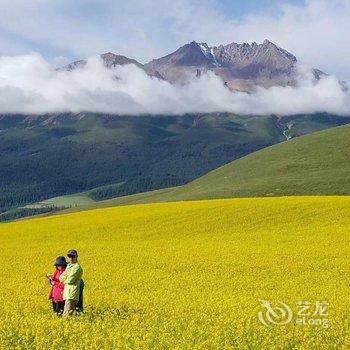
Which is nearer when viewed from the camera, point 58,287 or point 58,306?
point 58,287

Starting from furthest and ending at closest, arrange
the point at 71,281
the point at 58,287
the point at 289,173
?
the point at 289,173, the point at 58,287, the point at 71,281

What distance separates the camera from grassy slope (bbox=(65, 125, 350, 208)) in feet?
401

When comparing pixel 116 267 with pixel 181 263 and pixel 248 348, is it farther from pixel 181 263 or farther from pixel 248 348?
pixel 248 348

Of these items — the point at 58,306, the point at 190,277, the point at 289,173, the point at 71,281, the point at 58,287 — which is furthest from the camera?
the point at 289,173

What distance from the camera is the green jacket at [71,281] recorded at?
19.4 metres

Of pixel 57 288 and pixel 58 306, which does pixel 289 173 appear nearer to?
pixel 58 306

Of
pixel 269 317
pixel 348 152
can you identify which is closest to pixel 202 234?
pixel 269 317

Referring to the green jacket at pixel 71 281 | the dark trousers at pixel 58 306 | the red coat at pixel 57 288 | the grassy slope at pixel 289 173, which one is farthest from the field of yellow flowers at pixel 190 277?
the grassy slope at pixel 289 173

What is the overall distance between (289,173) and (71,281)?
424ft

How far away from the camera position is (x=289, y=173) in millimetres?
144250

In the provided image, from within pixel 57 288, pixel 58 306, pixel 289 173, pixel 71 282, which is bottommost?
pixel 58 306

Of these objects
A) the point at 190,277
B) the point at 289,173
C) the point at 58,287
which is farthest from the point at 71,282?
the point at 289,173

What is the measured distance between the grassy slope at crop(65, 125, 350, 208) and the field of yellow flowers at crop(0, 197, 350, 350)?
194 feet

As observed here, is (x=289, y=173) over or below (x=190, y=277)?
over
